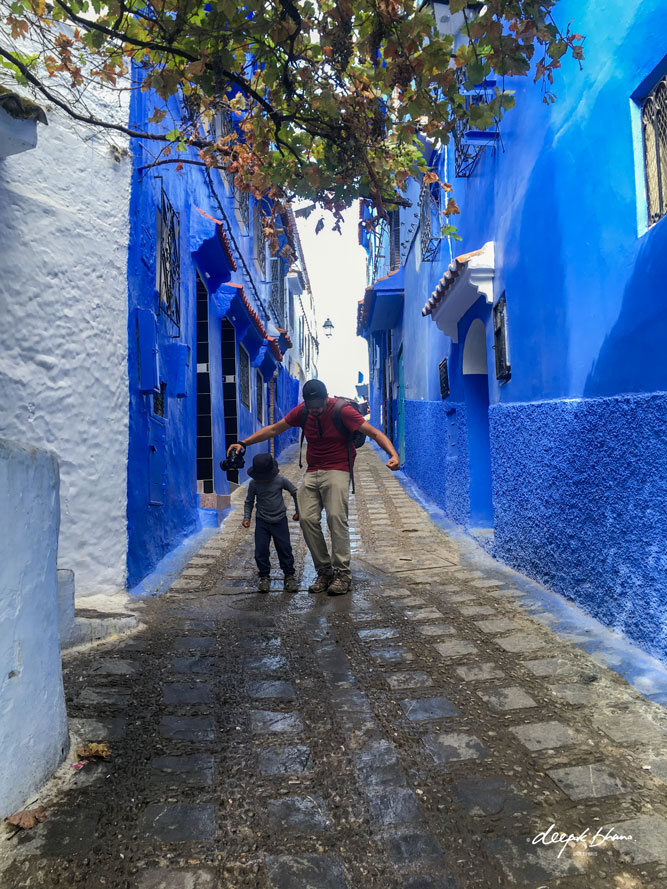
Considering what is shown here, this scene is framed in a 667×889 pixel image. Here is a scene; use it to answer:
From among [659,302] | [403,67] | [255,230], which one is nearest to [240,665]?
[659,302]

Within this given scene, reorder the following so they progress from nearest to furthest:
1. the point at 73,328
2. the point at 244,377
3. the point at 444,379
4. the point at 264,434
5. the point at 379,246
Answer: the point at 379,246 → the point at 73,328 → the point at 264,434 → the point at 444,379 → the point at 244,377

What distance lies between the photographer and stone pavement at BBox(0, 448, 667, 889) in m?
1.99

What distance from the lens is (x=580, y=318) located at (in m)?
4.60

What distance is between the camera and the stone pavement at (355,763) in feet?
6.53

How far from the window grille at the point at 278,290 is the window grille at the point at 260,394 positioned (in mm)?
3123

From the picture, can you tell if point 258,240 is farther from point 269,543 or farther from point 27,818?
point 27,818

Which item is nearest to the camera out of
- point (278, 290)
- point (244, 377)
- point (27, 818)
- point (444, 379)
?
point (27, 818)

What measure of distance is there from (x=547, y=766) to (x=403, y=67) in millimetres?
3165

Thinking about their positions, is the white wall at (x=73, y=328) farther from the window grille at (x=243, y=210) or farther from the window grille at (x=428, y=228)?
the window grille at (x=243, y=210)

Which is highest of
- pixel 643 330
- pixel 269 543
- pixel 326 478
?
pixel 643 330

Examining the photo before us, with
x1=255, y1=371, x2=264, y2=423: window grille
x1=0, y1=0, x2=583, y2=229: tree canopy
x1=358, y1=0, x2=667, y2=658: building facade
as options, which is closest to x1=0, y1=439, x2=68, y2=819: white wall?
x1=0, y1=0, x2=583, y2=229: tree canopy

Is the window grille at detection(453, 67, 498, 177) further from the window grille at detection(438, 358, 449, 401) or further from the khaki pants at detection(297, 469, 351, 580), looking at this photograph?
the khaki pants at detection(297, 469, 351, 580)

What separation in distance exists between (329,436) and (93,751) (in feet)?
10.7

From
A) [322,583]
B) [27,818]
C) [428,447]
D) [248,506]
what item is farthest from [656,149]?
[428,447]
